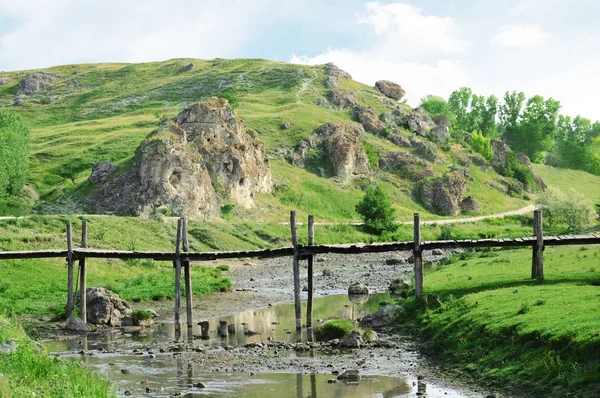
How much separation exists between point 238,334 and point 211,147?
70532 millimetres

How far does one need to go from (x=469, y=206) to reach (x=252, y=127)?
44585 millimetres

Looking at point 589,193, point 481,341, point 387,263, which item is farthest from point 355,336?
point 589,193

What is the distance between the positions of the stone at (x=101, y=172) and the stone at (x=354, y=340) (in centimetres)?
6779

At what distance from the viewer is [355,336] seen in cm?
2927

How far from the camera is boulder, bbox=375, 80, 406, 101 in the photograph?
18900 centimetres

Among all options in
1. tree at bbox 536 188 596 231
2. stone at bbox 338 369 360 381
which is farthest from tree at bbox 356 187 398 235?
stone at bbox 338 369 360 381

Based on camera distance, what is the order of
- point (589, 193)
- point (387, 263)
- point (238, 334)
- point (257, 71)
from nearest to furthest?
point (238, 334), point (387, 263), point (589, 193), point (257, 71)

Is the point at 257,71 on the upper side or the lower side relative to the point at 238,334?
upper

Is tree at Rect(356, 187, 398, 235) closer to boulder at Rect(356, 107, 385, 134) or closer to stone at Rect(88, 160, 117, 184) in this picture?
stone at Rect(88, 160, 117, 184)

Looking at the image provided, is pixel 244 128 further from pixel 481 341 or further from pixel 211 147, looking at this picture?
pixel 481 341

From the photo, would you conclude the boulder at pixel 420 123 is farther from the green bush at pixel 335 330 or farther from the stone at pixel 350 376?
the stone at pixel 350 376

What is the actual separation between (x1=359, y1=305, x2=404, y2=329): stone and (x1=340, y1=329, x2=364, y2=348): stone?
11.7 ft

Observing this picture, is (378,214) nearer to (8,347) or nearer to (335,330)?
(335,330)

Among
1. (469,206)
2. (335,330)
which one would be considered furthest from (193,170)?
(469,206)
